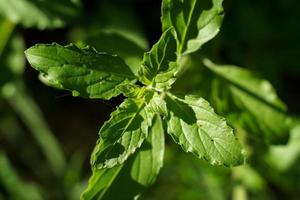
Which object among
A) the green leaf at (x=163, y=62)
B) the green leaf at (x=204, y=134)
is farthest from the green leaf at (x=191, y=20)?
the green leaf at (x=204, y=134)

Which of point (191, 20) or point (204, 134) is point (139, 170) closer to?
point (204, 134)

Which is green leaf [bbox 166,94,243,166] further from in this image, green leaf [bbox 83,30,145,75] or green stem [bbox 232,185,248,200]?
green stem [bbox 232,185,248,200]

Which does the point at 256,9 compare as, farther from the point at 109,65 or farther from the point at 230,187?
the point at 109,65

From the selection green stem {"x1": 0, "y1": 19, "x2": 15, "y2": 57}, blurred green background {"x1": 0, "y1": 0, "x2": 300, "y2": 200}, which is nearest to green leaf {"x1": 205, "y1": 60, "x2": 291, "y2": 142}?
blurred green background {"x1": 0, "y1": 0, "x2": 300, "y2": 200}

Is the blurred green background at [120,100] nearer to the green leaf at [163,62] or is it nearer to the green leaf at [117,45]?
the green leaf at [117,45]

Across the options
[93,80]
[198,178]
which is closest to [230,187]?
[198,178]
